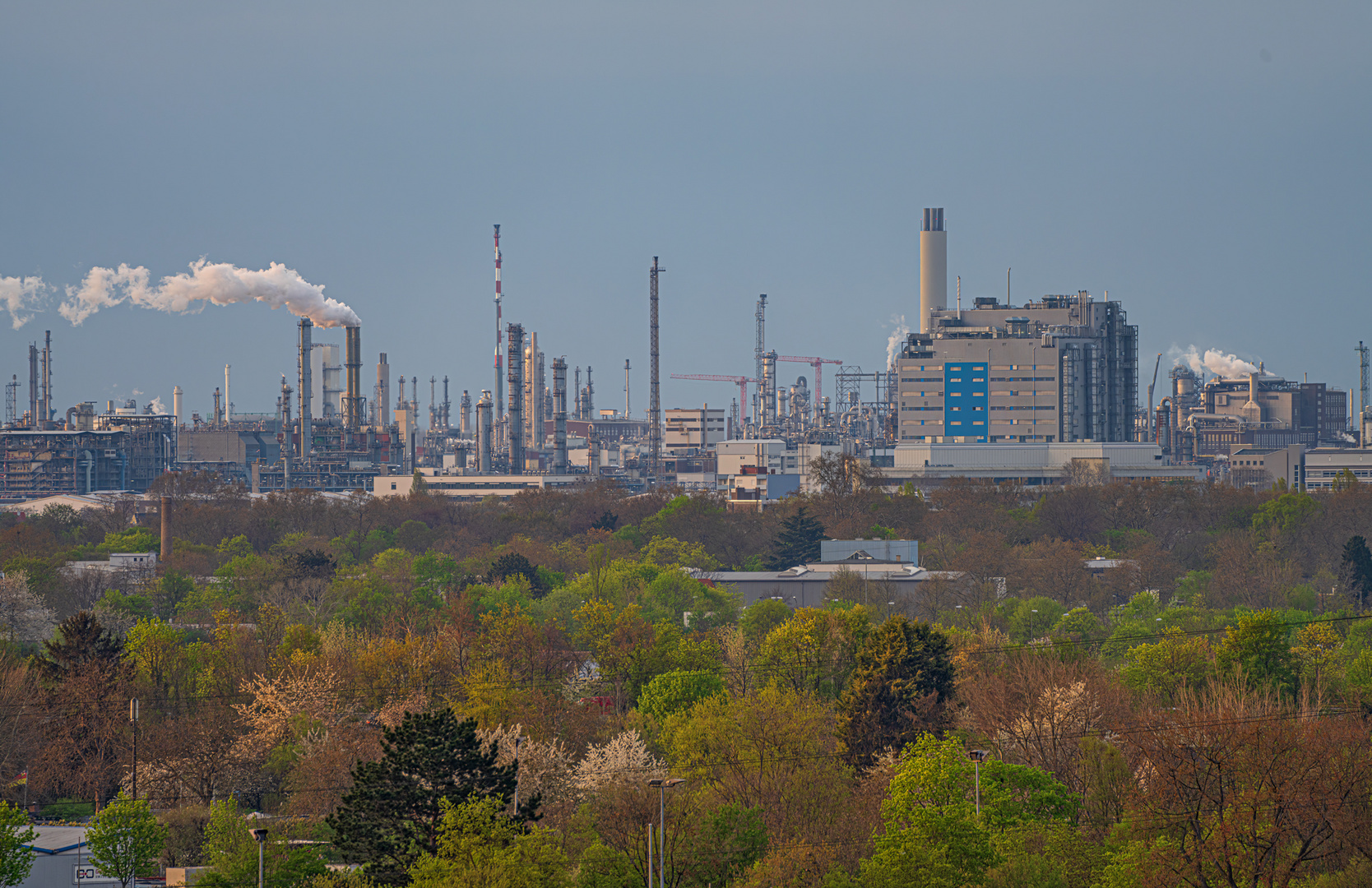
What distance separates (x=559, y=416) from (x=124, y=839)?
107m

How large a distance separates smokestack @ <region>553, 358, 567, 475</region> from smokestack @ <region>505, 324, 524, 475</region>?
114 inches

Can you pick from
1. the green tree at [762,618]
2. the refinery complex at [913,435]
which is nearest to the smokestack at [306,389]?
the refinery complex at [913,435]

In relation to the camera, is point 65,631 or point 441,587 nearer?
point 65,631

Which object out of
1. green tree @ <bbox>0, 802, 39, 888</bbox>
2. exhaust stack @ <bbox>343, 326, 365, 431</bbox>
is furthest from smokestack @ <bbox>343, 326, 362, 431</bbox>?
green tree @ <bbox>0, 802, 39, 888</bbox>

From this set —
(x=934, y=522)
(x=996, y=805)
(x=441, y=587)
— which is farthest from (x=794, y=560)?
(x=996, y=805)

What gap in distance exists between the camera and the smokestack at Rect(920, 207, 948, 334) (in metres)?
153

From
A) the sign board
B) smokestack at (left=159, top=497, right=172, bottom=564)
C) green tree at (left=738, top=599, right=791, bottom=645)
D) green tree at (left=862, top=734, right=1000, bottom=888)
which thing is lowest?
the sign board

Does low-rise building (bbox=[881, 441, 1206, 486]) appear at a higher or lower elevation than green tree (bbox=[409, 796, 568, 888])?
higher

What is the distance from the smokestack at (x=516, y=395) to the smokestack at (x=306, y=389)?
50.8 ft

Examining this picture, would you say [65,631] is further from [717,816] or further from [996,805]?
[996,805]

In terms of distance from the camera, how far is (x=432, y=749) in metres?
27.6

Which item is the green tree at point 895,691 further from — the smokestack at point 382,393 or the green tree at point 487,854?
the smokestack at point 382,393

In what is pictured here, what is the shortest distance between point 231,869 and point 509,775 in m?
5.24

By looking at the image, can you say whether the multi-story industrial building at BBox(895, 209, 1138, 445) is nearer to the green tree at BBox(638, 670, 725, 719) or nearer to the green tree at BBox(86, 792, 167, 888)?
the green tree at BBox(638, 670, 725, 719)
